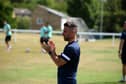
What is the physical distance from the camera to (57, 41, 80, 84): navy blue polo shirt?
7.23 metres

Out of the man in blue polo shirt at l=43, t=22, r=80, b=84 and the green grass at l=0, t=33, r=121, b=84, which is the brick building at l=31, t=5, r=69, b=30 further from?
the man in blue polo shirt at l=43, t=22, r=80, b=84

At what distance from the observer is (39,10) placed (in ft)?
261

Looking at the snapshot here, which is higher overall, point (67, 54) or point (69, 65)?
point (67, 54)

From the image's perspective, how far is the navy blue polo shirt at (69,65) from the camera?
723 centimetres

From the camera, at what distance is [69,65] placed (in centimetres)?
730

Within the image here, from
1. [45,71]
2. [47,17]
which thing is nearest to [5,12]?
[47,17]

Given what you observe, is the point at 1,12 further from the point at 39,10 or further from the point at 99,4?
the point at 39,10

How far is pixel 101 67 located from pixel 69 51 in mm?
12587

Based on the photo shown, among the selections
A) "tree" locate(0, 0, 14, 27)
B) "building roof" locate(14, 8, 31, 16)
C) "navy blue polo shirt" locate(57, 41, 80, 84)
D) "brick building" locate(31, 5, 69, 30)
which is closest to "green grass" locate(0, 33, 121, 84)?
"navy blue polo shirt" locate(57, 41, 80, 84)

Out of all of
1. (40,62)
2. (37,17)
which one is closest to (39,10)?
(37,17)

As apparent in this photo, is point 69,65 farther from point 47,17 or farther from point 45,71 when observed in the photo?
point 47,17

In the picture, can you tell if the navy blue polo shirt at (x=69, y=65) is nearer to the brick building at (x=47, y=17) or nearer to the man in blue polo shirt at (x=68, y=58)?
the man in blue polo shirt at (x=68, y=58)

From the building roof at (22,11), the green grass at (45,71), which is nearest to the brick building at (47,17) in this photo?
the building roof at (22,11)

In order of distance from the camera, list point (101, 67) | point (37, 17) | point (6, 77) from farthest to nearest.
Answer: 1. point (37, 17)
2. point (101, 67)
3. point (6, 77)
